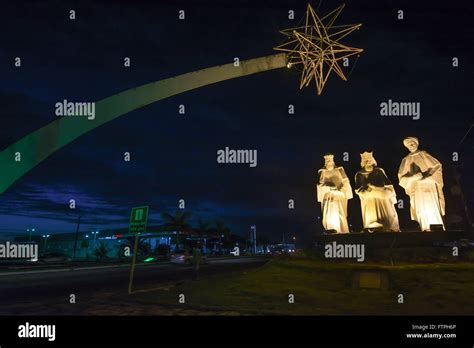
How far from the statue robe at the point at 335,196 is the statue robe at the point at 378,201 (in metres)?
Result: 1.71

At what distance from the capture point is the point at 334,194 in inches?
1053

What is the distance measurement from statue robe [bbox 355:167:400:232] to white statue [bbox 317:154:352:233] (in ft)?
5.65

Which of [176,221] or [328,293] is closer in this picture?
[328,293]

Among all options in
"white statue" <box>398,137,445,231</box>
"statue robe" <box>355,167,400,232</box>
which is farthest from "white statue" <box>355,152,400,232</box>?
"white statue" <box>398,137,445,231</box>

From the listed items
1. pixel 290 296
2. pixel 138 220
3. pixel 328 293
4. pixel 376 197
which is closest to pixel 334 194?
pixel 376 197

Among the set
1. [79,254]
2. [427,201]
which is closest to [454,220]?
[427,201]

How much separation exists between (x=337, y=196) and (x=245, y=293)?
43.6 feet

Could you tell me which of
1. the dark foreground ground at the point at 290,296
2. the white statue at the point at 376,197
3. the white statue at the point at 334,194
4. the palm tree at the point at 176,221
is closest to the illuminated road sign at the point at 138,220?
the dark foreground ground at the point at 290,296

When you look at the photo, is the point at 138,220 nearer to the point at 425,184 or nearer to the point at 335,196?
the point at 335,196

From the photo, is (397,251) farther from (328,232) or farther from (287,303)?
(287,303)

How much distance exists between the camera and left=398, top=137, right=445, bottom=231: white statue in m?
23.4

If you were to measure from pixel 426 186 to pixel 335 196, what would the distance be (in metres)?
5.24

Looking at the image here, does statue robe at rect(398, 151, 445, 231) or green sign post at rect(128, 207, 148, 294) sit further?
statue robe at rect(398, 151, 445, 231)

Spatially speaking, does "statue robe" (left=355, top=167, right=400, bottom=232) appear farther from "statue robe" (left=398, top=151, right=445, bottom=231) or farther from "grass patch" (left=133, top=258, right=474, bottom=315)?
"grass patch" (left=133, top=258, right=474, bottom=315)
